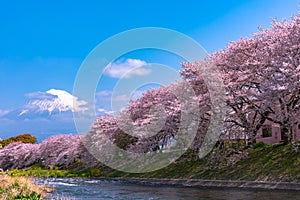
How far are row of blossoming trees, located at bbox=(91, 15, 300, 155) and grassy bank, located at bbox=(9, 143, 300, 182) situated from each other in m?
1.63

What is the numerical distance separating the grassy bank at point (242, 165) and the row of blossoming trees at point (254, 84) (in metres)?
1.63

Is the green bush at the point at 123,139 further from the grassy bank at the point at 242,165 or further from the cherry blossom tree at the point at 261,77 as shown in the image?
the cherry blossom tree at the point at 261,77

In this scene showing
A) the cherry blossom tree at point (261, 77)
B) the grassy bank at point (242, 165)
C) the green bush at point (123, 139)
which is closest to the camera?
the grassy bank at point (242, 165)

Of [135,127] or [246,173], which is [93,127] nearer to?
[135,127]

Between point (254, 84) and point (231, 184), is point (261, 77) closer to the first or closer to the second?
point (254, 84)

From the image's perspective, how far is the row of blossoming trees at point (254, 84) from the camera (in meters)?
32.8

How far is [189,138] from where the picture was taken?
1606 inches

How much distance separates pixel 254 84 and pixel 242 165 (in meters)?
8.07

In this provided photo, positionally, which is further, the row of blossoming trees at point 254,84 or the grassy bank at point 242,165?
the row of blossoming trees at point 254,84

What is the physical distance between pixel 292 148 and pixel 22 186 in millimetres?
22715

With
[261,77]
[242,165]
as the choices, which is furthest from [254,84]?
[242,165]

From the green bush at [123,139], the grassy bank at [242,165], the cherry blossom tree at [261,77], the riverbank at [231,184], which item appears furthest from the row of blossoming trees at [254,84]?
the green bush at [123,139]

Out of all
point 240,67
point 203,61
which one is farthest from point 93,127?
point 240,67

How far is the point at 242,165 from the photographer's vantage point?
35.8m
